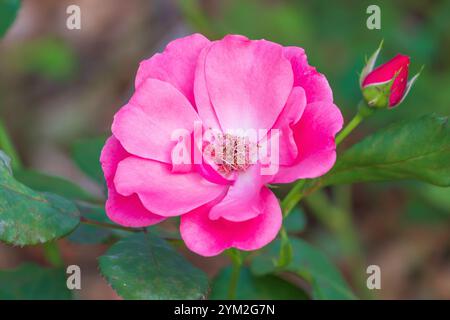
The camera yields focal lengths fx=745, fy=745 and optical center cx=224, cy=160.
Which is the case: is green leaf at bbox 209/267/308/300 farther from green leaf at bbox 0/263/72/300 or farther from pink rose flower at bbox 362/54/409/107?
pink rose flower at bbox 362/54/409/107

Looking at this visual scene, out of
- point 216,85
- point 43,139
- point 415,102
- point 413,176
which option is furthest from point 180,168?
point 43,139

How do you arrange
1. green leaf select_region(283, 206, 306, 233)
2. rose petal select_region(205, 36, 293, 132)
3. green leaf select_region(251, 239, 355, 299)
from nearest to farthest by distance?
1. rose petal select_region(205, 36, 293, 132)
2. green leaf select_region(251, 239, 355, 299)
3. green leaf select_region(283, 206, 306, 233)

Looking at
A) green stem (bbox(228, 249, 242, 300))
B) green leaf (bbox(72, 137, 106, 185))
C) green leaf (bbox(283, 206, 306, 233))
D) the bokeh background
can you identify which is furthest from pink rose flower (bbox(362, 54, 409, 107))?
the bokeh background

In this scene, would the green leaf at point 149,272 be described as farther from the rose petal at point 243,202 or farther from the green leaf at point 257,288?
the green leaf at point 257,288

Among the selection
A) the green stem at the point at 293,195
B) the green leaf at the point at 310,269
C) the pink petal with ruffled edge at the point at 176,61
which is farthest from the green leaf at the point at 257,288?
the pink petal with ruffled edge at the point at 176,61

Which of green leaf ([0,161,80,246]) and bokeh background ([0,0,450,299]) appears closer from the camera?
green leaf ([0,161,80,246])

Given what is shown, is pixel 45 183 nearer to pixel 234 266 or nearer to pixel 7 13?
pixel 7 13
